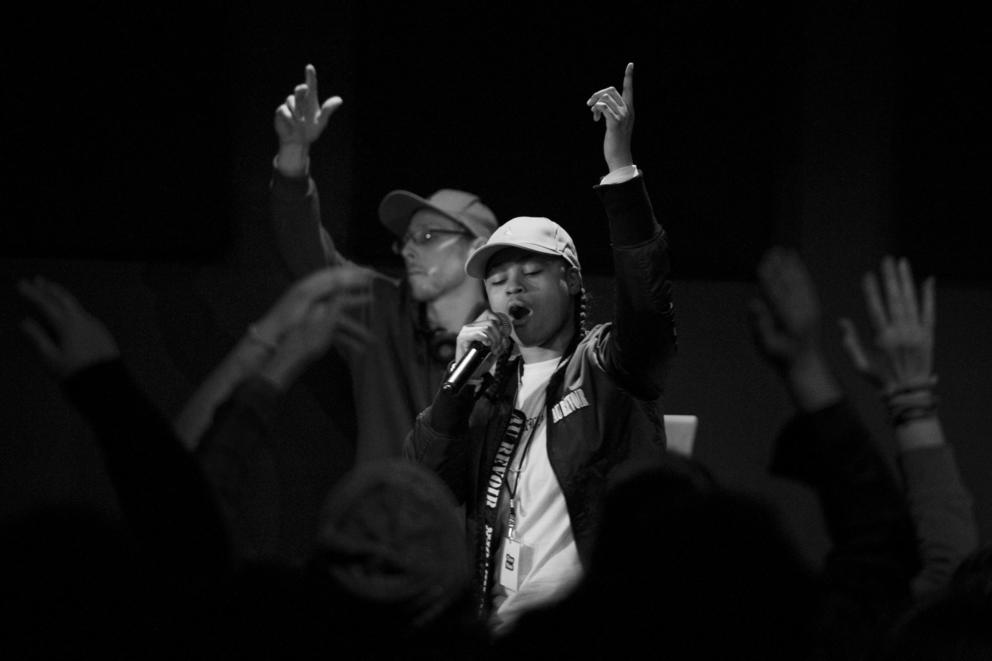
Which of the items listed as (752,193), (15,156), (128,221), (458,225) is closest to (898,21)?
(752,193)

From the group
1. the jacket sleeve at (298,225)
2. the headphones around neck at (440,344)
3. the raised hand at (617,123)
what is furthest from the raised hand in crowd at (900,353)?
the jacket sleeve at (298,225)

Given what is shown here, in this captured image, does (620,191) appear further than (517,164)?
No

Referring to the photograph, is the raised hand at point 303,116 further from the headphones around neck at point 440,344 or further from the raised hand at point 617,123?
the raised hand at point 617,123

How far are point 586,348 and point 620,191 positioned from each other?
0.37 m

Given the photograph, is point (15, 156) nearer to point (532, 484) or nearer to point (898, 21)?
point (532, 484)

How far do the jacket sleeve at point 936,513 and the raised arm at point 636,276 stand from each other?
79cm

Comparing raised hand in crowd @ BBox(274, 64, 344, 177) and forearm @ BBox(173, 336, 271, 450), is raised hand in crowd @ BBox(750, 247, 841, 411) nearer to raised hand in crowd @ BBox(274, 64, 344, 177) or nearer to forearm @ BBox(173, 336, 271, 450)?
forearm @ BBox(173, 336, 271, 450)

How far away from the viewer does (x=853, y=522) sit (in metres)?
1.56

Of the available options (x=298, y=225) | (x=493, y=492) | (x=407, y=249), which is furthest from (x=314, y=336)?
(x=493, y=492)

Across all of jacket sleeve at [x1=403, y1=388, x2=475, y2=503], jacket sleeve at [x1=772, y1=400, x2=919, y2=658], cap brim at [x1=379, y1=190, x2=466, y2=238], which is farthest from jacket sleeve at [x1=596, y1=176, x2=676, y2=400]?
jacket sleeve at [x1=772, y1=400, x2=919, y2=658]

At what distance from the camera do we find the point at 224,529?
1944 mm

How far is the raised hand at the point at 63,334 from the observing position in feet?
6.71

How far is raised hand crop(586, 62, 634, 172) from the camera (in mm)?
2457

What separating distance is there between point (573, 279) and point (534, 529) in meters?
0.61
